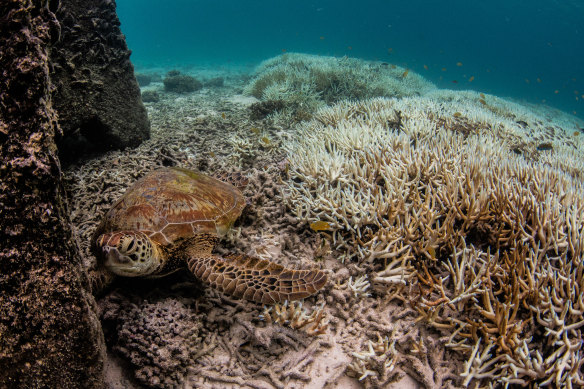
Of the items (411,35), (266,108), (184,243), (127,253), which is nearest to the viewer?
(127,253)

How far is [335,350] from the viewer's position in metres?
1.91

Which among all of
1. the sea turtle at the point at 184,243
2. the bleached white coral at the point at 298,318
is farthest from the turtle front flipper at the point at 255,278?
the bleached white coral at the point at 298,318

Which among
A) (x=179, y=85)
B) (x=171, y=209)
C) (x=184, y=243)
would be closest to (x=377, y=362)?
(x=184, y=243)

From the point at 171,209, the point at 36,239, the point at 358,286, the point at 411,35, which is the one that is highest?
the point at 411,35

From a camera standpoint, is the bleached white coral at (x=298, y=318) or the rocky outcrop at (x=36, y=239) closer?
the rocky outcrop at (x=36, y=239)

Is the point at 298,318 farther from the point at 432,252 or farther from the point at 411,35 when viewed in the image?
the point at 411,35

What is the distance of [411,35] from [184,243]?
333 ft

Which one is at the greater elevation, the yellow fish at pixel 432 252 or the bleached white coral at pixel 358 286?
the yellow fish at pixel 432 252

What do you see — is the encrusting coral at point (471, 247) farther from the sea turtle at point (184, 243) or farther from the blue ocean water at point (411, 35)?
the blue ocean water at point (411, 35)

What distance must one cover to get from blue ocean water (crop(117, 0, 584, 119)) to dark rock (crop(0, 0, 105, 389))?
1977 inches

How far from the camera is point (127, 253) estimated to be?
166cm

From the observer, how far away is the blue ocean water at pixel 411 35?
2195 inches

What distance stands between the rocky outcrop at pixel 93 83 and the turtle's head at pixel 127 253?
128 inches

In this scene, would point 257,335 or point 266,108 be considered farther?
point 266,108
